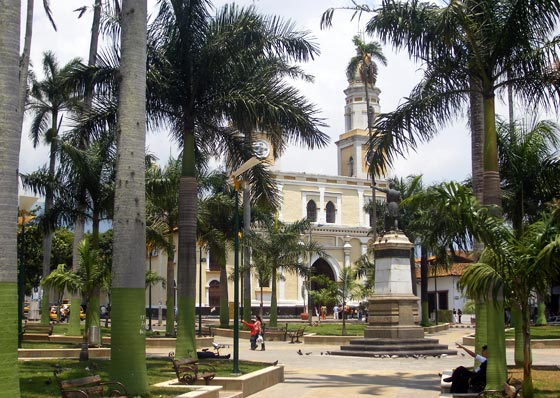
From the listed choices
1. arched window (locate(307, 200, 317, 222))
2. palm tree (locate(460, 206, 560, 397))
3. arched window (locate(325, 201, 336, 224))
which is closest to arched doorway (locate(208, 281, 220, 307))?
arched window (locate(307, 200, 317, 222))

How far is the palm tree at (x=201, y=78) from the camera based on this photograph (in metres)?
16.8

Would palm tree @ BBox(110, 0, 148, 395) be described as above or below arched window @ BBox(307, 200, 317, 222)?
below

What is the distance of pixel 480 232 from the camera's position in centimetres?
1176

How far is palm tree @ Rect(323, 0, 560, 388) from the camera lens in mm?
13203

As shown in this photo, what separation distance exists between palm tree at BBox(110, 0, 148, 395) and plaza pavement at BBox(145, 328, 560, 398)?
12.1 ft

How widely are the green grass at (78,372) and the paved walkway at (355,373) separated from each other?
1.44 m

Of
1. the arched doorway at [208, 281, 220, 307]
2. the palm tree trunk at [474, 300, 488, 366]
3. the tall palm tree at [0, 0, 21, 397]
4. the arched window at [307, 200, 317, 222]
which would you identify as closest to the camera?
the tall palm tree at [0, 0, 21, 397]

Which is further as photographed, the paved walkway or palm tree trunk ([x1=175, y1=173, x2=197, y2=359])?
palm tree trunk ([x1=175, y1=173, x2=197, y2=359])

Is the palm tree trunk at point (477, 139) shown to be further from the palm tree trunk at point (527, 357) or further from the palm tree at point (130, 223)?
the palm tree at point (130, 223)

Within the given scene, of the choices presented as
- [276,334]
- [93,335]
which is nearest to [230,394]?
[93,335]

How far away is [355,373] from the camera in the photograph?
63.5ft

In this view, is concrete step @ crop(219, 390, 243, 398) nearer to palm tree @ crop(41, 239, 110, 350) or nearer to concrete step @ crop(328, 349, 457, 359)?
palm tree @ crop(41, 239, 110, 350)

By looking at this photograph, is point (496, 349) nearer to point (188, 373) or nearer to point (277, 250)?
point (188, 373)

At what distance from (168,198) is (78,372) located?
11455 mm
